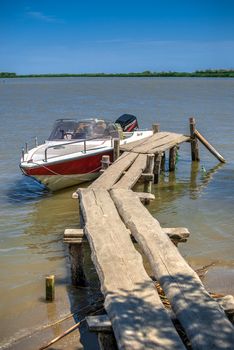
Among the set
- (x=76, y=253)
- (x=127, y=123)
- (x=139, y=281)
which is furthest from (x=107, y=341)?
(x=127, y=123)

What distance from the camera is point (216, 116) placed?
37969 millimetres

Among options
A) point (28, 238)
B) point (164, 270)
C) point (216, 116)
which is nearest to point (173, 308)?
point (164, 270)

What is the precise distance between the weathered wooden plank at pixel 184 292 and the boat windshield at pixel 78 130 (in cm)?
777

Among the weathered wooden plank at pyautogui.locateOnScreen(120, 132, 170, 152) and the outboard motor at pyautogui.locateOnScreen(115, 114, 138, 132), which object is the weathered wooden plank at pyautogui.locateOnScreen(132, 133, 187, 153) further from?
the outboard motor at pyautogui.locateOnScreen(115, 114, 138, 132)

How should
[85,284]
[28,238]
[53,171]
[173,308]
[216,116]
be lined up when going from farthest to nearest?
[216,116] → [53,171] → [28,238] → [85,284] → [173,308]

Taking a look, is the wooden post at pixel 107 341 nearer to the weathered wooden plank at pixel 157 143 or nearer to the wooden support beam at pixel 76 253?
the wooden support beam at pixel 76 253

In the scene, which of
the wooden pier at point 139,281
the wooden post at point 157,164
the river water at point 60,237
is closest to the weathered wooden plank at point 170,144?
the wooden post at point 157,164

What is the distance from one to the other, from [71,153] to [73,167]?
0.50 metres

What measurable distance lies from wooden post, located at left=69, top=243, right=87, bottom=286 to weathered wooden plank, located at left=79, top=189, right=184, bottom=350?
1.09 feet

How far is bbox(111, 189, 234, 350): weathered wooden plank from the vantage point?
4383 millimetres

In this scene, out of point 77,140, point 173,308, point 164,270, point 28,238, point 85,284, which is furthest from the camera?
point 77,140

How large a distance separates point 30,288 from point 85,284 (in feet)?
3.01

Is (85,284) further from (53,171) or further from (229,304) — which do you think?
(53,171)

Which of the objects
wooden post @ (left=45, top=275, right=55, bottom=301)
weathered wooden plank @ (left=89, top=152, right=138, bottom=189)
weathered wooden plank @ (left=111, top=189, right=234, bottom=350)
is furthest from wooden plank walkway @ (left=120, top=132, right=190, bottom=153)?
wooden post @ (left=45, top=275, right=55, bottom=301)
